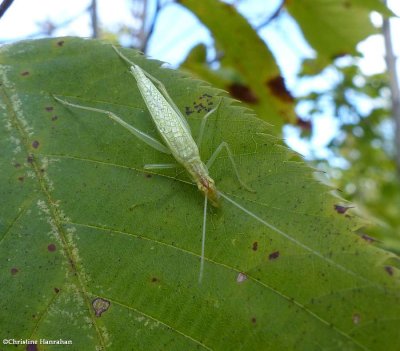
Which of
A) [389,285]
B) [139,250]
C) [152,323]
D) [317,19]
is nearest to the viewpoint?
[389,285]

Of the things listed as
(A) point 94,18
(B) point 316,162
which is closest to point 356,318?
(A) point 94,18

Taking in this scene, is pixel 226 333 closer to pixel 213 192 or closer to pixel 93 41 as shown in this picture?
pixel 213 192

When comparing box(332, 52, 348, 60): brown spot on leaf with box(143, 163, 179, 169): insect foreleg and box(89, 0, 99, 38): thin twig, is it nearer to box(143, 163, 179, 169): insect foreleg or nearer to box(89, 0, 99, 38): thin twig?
box(89, 0, 99, 38): thin twig

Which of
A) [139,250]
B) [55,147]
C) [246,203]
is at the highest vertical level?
[55,147]

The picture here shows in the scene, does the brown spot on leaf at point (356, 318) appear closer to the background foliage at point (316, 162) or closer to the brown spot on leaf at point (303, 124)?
the background foliage at point (316, 162)

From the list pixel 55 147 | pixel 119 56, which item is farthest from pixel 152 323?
pixel 119 56

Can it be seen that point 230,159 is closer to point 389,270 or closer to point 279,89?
point 389,270
